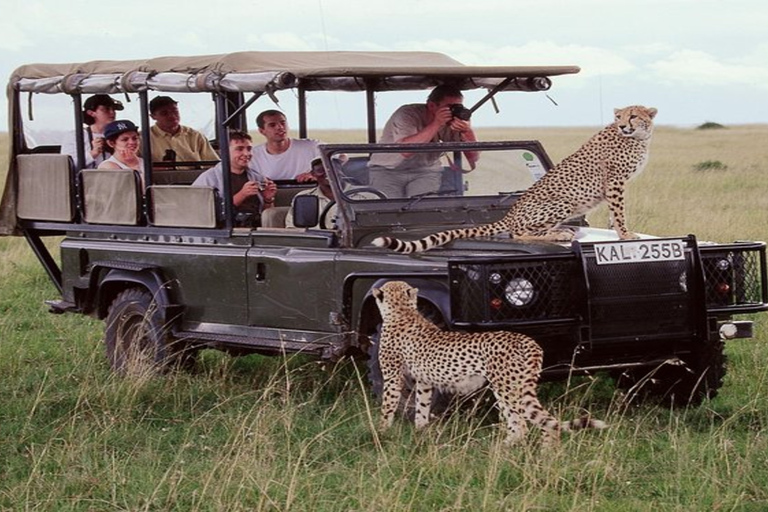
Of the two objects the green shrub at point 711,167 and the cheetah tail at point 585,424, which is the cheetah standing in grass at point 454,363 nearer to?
the cheetah tail at point 585,424

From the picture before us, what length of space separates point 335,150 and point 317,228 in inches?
14.9

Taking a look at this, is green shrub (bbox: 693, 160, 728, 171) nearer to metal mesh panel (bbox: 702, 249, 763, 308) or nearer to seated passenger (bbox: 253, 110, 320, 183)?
seated passenger (bbox: 253, 110, 320, 183)

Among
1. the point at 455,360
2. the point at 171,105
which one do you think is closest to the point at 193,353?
the point at 171,105

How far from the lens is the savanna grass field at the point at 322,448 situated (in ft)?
16.7

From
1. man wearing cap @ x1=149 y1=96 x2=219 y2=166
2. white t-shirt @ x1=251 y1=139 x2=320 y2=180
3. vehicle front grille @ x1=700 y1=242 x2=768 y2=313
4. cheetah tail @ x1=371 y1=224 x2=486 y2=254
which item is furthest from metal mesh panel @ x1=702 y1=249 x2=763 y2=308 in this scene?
man wearing cap @ x1=149 y1=96 x2=219 y2=166

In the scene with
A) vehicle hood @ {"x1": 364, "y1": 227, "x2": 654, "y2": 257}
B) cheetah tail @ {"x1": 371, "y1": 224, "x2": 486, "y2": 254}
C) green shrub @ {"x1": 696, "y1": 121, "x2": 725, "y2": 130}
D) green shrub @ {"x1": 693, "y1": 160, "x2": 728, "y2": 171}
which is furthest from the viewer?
green shrub @ {"x1": 696, "y1": 121, "x2": 725, "y2": 130}

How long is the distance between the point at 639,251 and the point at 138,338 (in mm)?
2803

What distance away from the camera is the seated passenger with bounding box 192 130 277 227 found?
7.37 m

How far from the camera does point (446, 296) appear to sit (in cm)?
614

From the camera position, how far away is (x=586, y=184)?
6930 mm

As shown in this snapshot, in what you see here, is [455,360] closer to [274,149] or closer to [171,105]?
[274,149]

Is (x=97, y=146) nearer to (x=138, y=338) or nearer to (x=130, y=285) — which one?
(x=130, y=285)

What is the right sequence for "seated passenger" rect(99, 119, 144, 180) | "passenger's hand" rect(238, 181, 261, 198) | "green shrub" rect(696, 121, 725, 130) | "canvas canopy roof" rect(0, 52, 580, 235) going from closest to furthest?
"canvas canopy roof" rect(0, 52, 580, 235) < "passenger's hand" rect(238, 181, 261, 198) < "seated passenger" rect(99, 119, 144, 180) < "green shrub" rect(696, 121, 725, 130)

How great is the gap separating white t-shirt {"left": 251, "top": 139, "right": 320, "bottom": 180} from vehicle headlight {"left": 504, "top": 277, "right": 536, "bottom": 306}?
88.6 inches
